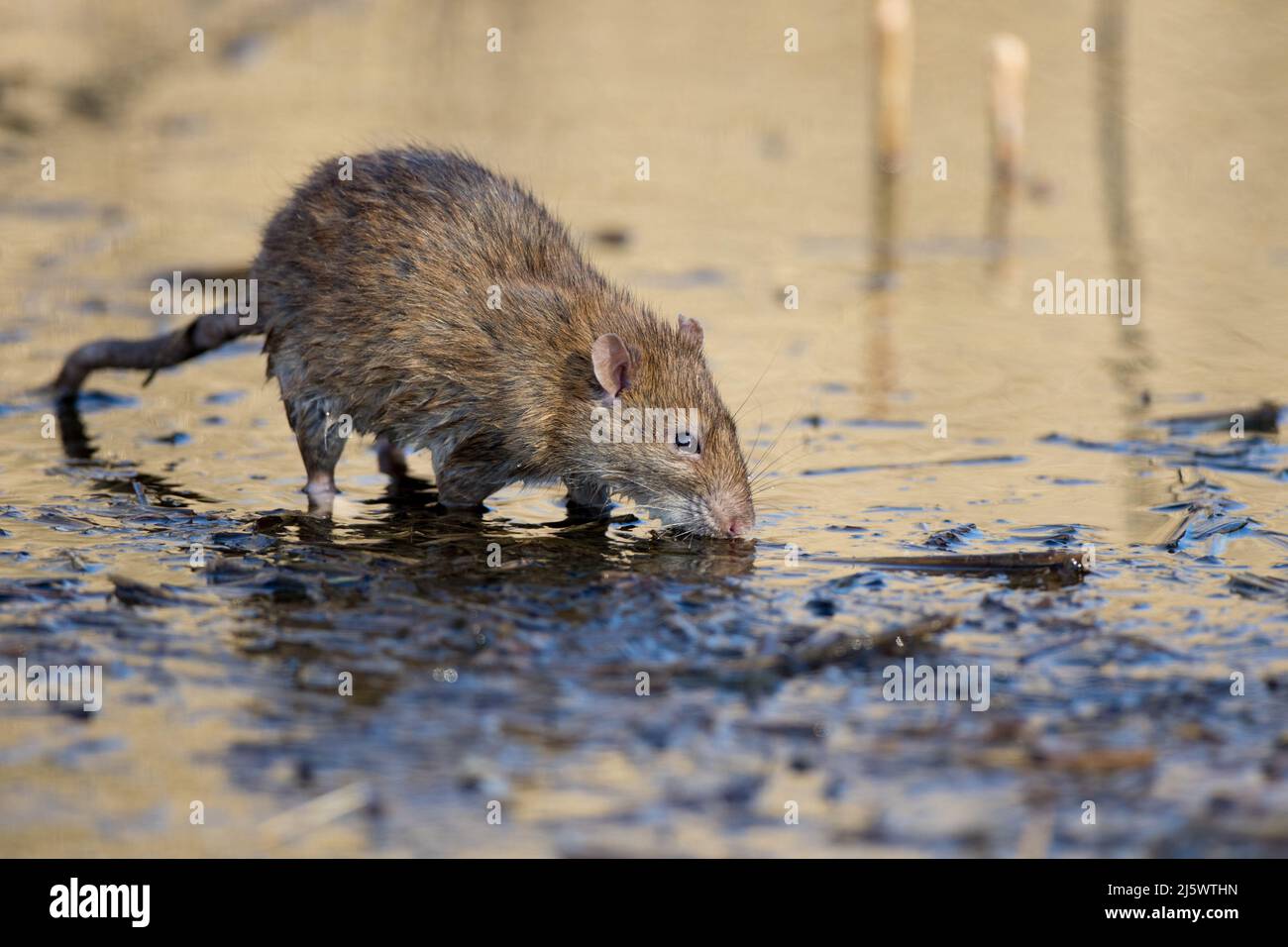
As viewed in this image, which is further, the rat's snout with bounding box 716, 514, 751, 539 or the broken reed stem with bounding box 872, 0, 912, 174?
the broken reed stem with bounding box 872, 0, 912, 174

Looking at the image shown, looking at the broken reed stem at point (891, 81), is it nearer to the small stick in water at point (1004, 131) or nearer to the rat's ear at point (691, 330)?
the small stick in water at point (1004, 131)

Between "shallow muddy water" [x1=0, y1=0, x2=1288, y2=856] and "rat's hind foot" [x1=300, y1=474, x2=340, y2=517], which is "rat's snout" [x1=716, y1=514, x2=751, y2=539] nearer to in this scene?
"shallow muddy water" [x1=0, y1=0, x2=1288, y2=856]

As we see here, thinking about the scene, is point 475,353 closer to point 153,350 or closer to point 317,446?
point 317,446

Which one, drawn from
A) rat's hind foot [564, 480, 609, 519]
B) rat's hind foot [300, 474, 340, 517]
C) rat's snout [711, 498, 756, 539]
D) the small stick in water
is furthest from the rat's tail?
the small stick in water

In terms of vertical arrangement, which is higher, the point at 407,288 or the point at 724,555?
the point at 407,288

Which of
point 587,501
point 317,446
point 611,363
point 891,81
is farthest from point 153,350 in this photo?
point 891,81

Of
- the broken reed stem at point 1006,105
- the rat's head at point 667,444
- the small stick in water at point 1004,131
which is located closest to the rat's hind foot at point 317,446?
the rat's head at point 667,444
